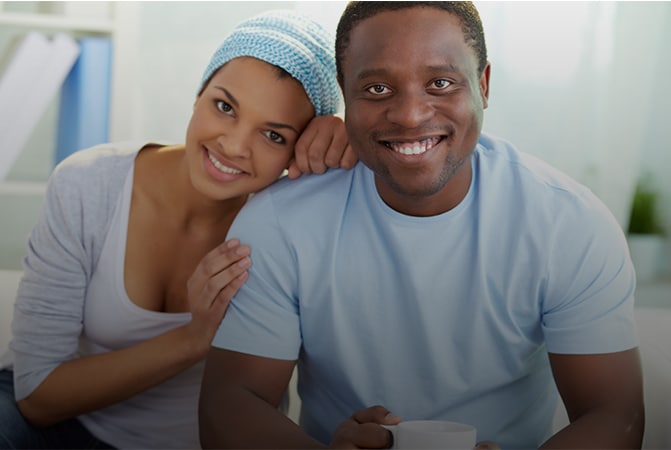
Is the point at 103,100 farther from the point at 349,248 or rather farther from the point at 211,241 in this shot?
the point at 349,248

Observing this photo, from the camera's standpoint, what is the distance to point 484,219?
1.31 meters

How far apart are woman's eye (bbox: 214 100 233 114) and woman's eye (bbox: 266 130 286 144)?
0.25 ft

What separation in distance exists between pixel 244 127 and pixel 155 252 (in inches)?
13.2

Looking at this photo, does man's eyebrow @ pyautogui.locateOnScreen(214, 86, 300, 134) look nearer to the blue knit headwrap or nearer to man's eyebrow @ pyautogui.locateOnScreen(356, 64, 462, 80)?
the blue knit headwrap

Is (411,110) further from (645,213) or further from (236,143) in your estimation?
(645,213)

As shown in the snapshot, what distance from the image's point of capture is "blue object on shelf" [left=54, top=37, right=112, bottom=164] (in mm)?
2490

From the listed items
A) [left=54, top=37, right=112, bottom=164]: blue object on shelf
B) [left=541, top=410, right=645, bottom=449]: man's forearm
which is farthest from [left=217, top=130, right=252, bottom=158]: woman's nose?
[left=54, top=37, right=112, bottom=164]: blue object on shelf

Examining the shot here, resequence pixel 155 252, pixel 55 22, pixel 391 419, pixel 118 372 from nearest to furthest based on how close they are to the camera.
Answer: pixel 391 419, pixel 118 372, pixel 155 252, pixel 55 22

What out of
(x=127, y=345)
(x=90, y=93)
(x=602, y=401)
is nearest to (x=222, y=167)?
(x=127, y=345)

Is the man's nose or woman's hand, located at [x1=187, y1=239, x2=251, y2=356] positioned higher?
the man's nose

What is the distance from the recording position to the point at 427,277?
1.31 metres

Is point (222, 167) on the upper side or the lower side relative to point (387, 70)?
lower

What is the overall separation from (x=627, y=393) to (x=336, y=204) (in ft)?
Result: 1.71

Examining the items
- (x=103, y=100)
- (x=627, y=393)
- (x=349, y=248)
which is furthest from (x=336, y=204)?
(x=103, y=100)
